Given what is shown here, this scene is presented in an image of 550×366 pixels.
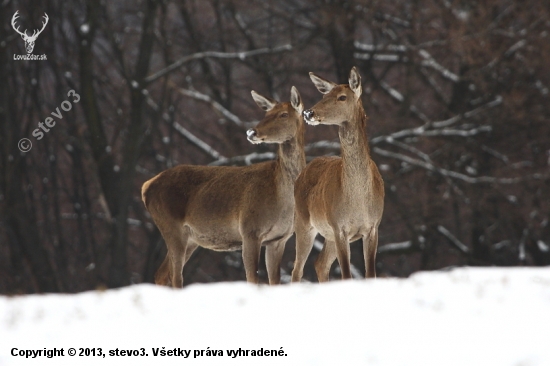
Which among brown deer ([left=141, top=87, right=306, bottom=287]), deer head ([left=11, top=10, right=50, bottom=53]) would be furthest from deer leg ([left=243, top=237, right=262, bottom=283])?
deer head ([left=11, top=10, right=50, bottom=53])

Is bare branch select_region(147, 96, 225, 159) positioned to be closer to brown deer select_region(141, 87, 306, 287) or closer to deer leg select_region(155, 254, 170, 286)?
brown deer select_region(141, 87, 306, 287)

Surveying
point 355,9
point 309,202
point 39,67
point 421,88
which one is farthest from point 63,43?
point 309,202

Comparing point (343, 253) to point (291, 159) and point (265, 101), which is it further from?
point (265, 101)

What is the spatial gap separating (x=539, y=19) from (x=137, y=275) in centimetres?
1286

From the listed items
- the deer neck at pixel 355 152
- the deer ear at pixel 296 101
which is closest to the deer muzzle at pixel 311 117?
the deer neck at pixel 355 152

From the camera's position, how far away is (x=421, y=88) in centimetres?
2569

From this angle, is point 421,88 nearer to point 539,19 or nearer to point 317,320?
point 539,19

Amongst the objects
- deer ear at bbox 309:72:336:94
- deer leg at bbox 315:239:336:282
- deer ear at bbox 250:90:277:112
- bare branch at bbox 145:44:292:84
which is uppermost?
bare branch at bbox 145:44:292:84

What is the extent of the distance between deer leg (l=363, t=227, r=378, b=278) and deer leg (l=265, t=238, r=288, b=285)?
1509 millimetres

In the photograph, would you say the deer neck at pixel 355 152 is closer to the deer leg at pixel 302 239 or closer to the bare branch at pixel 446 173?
the deer leg at pixel 302 239

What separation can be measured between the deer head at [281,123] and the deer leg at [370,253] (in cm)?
167

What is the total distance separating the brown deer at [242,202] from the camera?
35.3 feet

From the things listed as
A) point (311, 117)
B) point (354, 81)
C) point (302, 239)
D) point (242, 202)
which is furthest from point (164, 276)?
point (354, 81)

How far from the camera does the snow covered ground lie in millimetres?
6355
